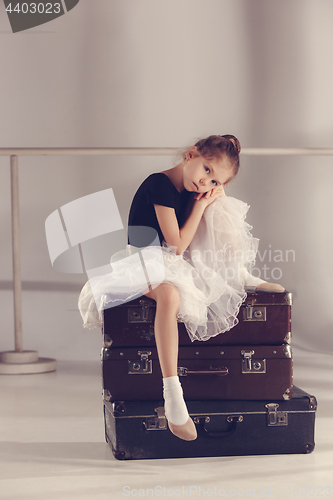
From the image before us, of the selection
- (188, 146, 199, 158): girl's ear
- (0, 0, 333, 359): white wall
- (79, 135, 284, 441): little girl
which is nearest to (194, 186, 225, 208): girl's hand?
(79, 135, 284, 441): little girl

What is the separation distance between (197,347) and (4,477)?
0.56 metres

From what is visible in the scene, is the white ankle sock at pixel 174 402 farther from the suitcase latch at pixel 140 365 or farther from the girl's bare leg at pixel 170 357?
the suitcase latch at pixel 140 365

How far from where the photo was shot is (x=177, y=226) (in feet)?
5.41

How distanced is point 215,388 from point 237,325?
0.17m

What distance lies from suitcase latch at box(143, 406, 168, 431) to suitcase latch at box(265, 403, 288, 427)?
268 millimetres

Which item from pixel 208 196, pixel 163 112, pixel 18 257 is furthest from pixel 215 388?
pixel 163 112

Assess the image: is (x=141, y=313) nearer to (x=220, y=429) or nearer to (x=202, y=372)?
(x=202, y=372)

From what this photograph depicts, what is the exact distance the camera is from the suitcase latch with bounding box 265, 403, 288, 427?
1518 mm

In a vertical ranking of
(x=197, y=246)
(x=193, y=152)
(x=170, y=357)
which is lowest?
(x=170, y=357)

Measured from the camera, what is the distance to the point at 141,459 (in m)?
1.49

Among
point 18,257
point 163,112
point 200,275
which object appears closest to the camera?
point 200,275

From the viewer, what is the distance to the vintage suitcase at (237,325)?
152 centimetres

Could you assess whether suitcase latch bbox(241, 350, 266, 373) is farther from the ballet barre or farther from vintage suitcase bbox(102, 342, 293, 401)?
the ballet barre

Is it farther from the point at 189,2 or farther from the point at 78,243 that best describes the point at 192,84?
the point at 78,243
